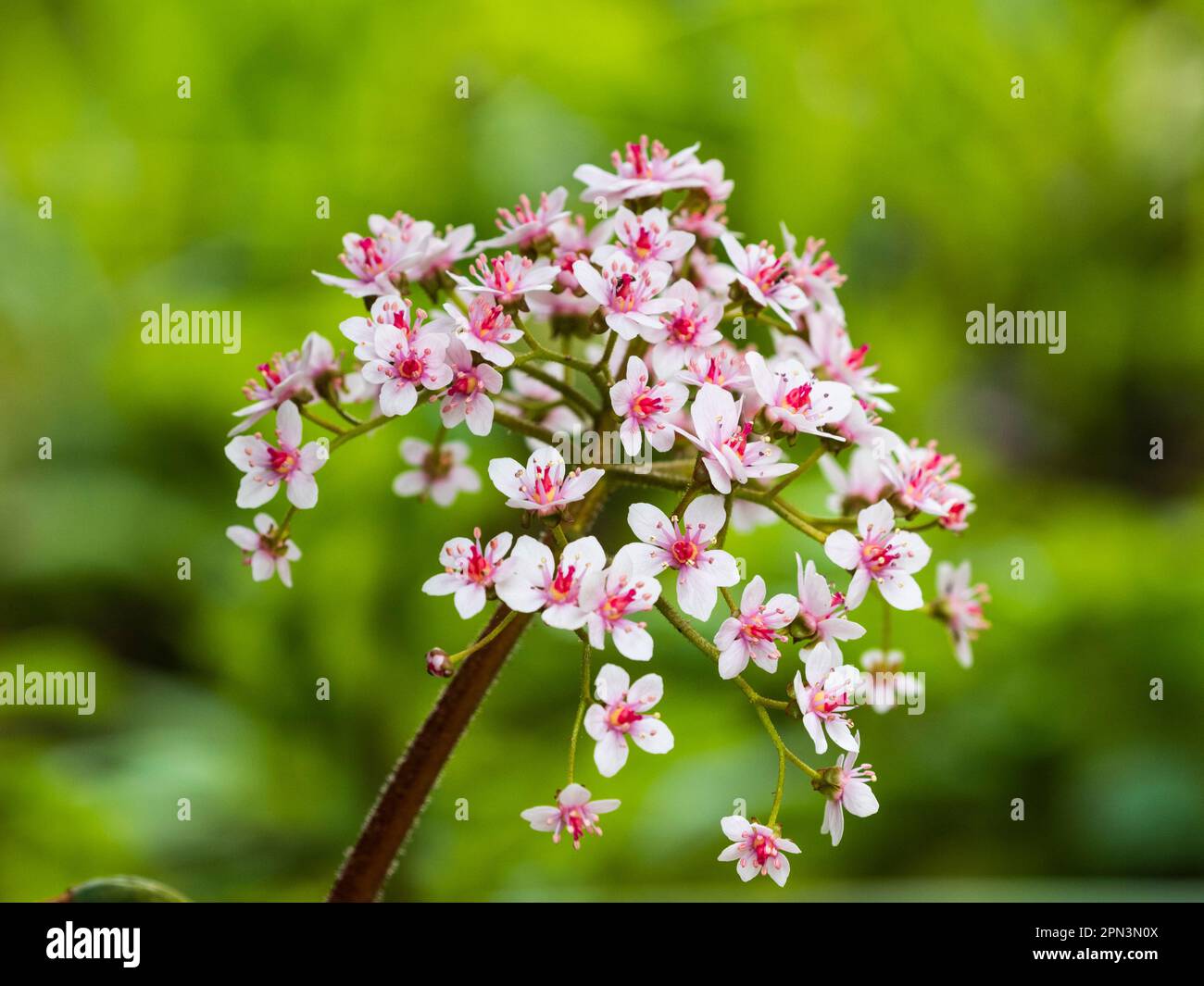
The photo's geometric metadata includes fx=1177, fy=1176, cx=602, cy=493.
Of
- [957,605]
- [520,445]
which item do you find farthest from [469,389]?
[520,445]

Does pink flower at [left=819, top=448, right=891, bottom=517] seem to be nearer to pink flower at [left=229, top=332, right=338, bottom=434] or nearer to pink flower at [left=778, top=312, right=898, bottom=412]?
pink flower at [left=778, top=312, right=898, bottom=412]

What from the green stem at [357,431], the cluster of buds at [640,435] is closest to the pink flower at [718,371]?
the cluster of buds at [640,435]

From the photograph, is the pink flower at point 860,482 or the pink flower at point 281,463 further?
the pink flower at point 860,482

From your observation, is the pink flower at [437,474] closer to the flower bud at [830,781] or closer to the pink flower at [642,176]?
the pink flower at [642,176]

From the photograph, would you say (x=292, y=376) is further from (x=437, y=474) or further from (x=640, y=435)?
(x=640, y=435)

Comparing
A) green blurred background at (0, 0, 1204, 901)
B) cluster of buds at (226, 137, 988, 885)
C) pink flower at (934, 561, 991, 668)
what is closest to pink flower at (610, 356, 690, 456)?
cluster of buds at (226, 137, 988, 885)
